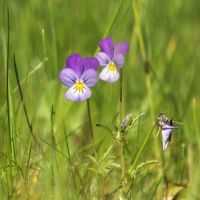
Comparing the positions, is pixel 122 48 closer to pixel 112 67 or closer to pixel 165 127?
pixel 112 67

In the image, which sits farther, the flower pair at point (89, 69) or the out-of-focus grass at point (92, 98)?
the out-of-focus grass at point (92, 98)

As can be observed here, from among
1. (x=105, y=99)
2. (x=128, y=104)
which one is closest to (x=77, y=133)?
(x=105, y=99)

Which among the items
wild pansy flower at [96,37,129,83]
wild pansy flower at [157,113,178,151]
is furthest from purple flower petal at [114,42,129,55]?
wild pansy flower at [157,113,178,151]

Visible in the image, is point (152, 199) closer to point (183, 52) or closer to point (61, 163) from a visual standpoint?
point (61, 163)

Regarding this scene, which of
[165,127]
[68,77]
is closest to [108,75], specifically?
[68,77]

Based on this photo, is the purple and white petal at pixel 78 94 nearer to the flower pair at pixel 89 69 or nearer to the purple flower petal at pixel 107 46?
the flower pair at pixel 89 69

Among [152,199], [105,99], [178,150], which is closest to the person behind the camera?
[152,199]

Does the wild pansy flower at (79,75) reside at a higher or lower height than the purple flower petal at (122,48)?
lower

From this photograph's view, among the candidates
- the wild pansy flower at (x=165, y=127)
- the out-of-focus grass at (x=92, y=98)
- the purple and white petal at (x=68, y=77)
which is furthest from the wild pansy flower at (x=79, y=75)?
the wild pansy flower at (x=165, y=127)
